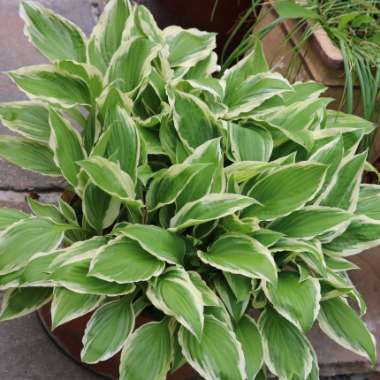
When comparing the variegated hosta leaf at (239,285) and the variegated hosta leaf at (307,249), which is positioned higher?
the variegated hosta leaf at (307,249)

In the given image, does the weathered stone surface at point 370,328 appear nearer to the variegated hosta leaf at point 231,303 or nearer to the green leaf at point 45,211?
the variegated hosta leaf at point 231,303

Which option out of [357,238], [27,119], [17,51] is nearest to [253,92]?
[357,238]

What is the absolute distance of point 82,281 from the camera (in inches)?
36.0

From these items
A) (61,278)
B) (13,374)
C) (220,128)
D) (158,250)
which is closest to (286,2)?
(220,128)

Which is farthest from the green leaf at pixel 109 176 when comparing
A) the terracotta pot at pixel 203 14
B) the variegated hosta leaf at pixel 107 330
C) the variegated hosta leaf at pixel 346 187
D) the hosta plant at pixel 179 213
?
the terracotta pot at pixel 203 14

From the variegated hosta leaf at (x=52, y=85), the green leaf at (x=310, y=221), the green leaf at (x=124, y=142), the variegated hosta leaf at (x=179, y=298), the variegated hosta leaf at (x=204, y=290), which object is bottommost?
the variegated hosta leaf at (x=204, y=290)

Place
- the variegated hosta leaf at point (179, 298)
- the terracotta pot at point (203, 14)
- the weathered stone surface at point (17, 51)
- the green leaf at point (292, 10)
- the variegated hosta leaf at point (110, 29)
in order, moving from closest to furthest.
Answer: the variegated hosta leaf at point (179, 298), the variegated hosta leaf at point (110, 29), the green leaf at point (292, 10), the weathered stone surface at point (17, 51), the terracotta pot at point (203, 14)

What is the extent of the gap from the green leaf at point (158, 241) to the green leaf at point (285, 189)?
0.16 metres

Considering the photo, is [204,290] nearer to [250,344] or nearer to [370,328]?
[250,344]

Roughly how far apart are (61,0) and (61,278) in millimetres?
1726

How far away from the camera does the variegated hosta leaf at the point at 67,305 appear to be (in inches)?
36.7

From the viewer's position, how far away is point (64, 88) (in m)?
1.15

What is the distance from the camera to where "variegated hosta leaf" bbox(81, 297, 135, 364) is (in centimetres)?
93

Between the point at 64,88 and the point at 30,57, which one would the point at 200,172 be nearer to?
the point at 64,88
